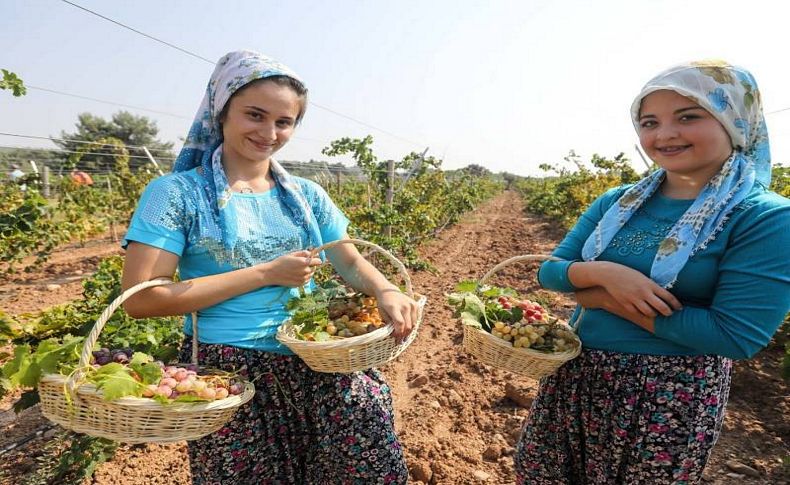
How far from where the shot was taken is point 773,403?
322cm

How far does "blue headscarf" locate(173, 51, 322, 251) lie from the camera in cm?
139

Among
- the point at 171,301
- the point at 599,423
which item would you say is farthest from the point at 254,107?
the point at 599,423

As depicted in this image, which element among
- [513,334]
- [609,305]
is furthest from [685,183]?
[513,334]

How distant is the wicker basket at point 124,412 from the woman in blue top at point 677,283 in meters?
1.00

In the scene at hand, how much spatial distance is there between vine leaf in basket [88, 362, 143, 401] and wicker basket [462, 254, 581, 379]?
0.96m

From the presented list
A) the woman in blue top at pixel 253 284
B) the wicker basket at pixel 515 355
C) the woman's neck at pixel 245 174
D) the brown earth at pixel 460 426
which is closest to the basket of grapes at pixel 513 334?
the wicker basket at pixel 515 355

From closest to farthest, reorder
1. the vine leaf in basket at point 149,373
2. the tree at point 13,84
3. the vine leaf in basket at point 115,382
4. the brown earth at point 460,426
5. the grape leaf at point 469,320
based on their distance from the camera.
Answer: the vine leaf in basket at point 115,382, the vine leaf in basket at point 149,373, the grape leaf at point 469,320, the tree at point 13,84, the brown earth at point 460,426

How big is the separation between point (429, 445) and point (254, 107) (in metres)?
2.12

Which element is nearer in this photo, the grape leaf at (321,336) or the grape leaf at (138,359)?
the grape leaf at (138,359)

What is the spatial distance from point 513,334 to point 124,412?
1079 mm

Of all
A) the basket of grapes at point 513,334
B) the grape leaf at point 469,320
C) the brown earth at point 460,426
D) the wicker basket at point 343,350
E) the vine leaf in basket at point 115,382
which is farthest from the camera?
the brown earth at point 460,426

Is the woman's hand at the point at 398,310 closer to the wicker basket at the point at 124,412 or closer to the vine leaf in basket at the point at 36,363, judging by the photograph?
the wicker basket at the point at 124,412

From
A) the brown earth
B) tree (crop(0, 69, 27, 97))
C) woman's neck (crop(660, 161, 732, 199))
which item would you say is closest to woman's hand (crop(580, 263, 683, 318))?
woman's neck (crop(660, 161, 732, 199))

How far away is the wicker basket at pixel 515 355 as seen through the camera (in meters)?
1.39
